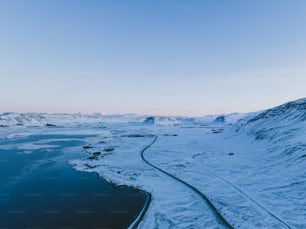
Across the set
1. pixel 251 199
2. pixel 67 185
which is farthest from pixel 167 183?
pixel 67 185

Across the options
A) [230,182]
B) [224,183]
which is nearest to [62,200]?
[224,183]

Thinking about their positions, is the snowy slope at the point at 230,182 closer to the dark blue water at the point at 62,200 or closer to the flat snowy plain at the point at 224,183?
the flat snowy plain at the point at 224,183

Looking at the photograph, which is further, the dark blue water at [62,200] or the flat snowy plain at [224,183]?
the dark blue water at [62,200]

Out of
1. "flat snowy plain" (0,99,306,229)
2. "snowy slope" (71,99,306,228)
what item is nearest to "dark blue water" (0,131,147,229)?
"flat snowy plain" (0,99,306,229)

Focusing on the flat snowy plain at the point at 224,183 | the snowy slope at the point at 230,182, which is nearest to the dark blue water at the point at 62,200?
the flat snowy plain at the point at 224,183

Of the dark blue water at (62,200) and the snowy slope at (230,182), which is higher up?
the snowy slope at (230,182)

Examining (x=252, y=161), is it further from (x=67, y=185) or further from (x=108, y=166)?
(x=67, y=185)

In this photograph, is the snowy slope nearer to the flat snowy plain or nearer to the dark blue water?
the flat snowy plain

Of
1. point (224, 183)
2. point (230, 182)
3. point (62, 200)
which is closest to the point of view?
point (62, 200)

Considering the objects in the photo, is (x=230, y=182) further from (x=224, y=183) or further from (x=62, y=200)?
(x=62, y=200)
